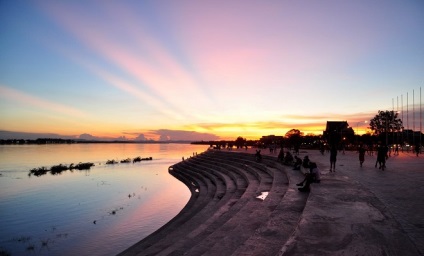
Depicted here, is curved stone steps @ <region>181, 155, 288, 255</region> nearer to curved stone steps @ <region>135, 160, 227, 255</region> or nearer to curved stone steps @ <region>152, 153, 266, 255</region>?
curved stone steps @ <region>152, 153, 266, 255</region>

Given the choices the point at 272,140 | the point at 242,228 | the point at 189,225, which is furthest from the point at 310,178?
the point at 272,140

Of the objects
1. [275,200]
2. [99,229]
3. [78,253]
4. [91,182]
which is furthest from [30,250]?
[91,182]

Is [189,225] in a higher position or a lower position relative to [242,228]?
lower

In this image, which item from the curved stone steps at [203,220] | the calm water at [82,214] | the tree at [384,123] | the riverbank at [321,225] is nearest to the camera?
the riverbank at [321,225]

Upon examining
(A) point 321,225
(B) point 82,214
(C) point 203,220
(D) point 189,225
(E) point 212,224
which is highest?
(A) point 321,225

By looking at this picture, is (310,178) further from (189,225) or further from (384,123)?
(384,123)

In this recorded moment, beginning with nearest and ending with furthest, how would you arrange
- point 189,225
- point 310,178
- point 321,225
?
point 321,225 < point 310,178 < point 189,225

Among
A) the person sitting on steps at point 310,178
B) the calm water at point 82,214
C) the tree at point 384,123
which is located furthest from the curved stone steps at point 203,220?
the tree at point 384,123

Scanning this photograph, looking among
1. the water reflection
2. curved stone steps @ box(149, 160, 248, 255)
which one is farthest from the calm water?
the water reflection

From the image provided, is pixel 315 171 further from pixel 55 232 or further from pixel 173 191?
pixel 173 191

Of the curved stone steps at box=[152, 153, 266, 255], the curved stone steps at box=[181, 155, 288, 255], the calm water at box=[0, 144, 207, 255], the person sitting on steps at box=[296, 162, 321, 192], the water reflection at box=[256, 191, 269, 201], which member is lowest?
the calm water at box=[0, 144, 207, 255]

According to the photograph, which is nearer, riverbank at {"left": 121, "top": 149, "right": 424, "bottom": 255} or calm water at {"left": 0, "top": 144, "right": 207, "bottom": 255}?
riverbank at {"left": 121, "top": 149, "right": 424, "bottom": 255}

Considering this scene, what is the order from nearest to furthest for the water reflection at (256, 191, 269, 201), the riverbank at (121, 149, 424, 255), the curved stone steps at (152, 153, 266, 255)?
the riverbank at (121, 149, 424, 255)
the curved stone steps at (152, 153, 266, 255)
the water reflection at (256, 191, 269, 201)

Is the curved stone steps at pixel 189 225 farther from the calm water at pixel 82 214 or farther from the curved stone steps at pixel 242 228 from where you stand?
the calm water at pixel 82 214
